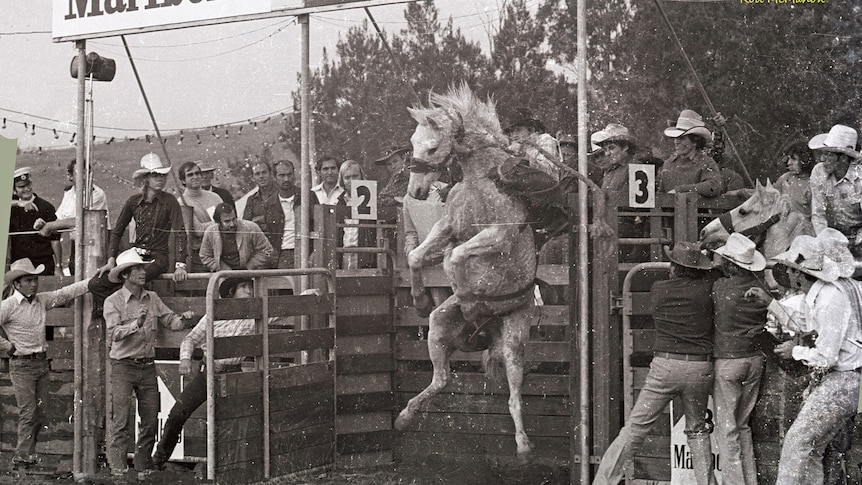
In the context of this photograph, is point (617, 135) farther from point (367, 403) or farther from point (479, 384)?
point (367, 403)

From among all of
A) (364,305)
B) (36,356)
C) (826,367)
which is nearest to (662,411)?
(826,367)

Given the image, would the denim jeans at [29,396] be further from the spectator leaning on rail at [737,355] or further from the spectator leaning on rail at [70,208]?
the spectator leaning on rail at [737,355]

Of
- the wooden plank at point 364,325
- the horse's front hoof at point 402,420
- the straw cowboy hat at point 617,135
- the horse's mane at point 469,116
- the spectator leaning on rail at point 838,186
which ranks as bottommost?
the horse's front hoof at point 402,420

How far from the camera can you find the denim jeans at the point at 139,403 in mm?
7398

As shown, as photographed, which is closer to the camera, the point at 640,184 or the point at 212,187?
the point at 640,184

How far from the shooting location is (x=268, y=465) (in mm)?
6910

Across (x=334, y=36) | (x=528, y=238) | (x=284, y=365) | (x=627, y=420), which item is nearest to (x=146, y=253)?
(x=284, y=365)

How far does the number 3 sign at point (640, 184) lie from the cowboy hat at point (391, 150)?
1.31 m

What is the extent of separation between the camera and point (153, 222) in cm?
760

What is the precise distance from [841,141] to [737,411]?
1.43 metres

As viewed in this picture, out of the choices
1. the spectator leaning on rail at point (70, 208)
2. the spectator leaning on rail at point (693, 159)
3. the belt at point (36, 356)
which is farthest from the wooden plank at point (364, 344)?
the belt at point (36, 356)

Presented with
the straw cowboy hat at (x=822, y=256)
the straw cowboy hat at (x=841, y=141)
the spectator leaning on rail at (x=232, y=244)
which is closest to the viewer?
the straw cowboy hat at (x=822, y=256)

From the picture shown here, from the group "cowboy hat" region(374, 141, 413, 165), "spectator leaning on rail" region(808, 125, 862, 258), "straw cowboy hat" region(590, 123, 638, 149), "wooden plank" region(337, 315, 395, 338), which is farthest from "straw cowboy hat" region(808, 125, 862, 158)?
"wooden plank" region(337, 315, 395, 338)

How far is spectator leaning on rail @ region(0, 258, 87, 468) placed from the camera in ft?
25.7
